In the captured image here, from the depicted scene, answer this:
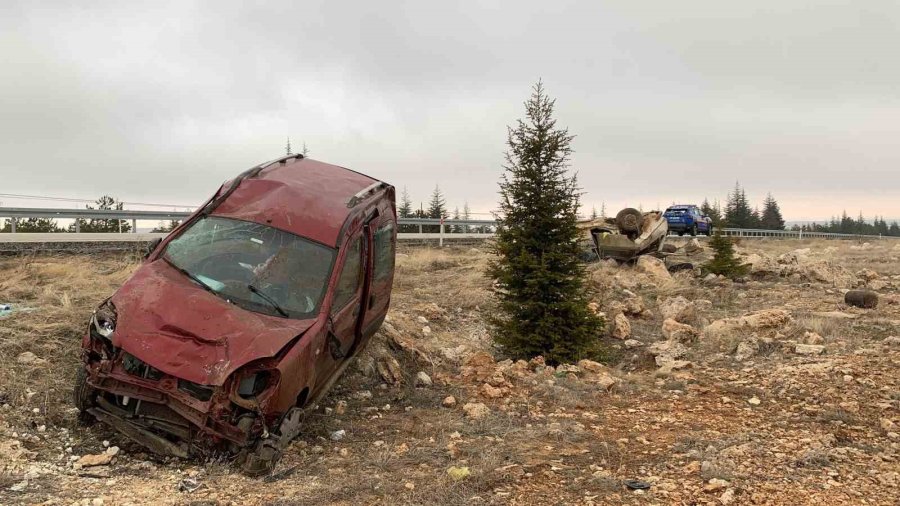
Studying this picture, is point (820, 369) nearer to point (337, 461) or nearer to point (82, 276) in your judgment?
point (337, 461)

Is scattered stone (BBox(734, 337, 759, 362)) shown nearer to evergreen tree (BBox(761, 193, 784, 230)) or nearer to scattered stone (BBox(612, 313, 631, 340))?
scattered stone (BBox(612, 313, 631, 340))

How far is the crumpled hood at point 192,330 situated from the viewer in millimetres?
4039

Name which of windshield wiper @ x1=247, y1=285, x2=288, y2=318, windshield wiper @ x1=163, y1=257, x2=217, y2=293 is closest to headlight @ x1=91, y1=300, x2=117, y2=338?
windshield wiper @ x1=163, y1=257, x2=217, y2=293

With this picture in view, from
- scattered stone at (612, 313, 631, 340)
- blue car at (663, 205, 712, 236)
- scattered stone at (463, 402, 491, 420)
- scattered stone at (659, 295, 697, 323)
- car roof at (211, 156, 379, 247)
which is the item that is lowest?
scattered stone at (463, 402, 491, 420)

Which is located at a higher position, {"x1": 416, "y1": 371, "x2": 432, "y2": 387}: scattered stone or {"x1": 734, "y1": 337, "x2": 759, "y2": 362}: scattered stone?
{"x1": 734, "y1": 337, "x2": 759, "y2": 362}: scattered stone

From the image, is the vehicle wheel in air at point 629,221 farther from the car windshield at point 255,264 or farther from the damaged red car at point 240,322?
the car windshield at point 255,264

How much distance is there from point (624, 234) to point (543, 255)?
30.4 ft

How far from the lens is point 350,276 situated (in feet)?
18.2

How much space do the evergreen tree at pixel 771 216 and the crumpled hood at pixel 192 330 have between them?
3332 inches

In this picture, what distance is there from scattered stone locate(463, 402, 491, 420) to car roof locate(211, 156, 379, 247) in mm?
2240

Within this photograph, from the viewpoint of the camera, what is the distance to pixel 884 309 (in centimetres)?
1111

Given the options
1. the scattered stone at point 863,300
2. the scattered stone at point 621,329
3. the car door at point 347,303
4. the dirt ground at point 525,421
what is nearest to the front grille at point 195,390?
the dirt ground at point 525,421

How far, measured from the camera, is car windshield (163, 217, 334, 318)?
480 centimetres

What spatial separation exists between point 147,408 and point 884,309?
504 inches
